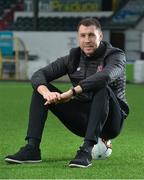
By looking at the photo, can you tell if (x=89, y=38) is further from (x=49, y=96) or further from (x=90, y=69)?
(x=49, y=96)

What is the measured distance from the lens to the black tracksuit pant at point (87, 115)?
7012 mm

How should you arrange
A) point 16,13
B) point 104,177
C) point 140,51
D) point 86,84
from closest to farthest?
1. point 104,177
2. point 86,84
3. point 140,51
4. point 16,13

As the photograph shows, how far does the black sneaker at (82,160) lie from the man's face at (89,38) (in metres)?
0.91

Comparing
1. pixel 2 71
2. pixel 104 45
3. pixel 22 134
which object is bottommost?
pixel 2 71

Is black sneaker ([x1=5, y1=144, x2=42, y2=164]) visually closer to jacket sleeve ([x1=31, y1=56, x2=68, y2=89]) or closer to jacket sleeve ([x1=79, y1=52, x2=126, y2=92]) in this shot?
jacket sleeve ([x1=31, y1=56, x2=68, y2=89])

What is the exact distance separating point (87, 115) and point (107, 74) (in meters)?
0.48

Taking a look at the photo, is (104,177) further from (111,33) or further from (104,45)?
(111,33)

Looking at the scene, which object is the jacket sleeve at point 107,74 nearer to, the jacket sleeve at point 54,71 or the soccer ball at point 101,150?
the jacket sleeve at point 54,71

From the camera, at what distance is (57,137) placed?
10.0m

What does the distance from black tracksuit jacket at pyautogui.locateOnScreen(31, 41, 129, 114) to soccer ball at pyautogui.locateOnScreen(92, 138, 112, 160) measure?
15.2 inches

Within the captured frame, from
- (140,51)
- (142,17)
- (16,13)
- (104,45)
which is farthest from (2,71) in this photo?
A: (104,45)

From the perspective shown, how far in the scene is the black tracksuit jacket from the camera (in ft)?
23.9

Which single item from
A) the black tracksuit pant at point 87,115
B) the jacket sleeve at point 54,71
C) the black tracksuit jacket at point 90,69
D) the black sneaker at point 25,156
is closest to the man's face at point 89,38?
the black tracksuit jacket at point 90,69

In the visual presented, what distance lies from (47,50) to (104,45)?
2147cm
